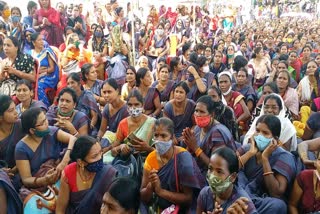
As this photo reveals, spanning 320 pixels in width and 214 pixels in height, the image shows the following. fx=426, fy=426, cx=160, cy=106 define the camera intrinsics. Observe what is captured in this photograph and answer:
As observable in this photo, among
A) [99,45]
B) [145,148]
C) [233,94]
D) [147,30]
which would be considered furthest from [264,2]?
[145,148]

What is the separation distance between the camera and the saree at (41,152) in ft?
10.9

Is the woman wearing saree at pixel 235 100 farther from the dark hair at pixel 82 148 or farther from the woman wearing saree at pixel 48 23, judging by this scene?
the woman wearing saree at pixel 48 23

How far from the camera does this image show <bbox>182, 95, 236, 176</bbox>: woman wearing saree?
3447mm

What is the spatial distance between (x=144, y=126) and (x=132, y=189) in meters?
1.51

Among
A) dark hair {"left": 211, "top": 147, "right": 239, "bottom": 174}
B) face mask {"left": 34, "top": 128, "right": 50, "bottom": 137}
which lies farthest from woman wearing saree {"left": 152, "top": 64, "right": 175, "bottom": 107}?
dark hair {"left": 211, "top": 147, "right": 239, "bottom": 174}

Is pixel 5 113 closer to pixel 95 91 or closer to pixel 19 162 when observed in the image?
pixel 19 162

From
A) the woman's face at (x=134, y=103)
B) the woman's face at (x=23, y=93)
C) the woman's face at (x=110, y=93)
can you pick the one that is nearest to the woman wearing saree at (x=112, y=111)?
the woman's face at (x=110, y=93)

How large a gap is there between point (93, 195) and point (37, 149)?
73 cm

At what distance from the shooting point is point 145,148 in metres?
3.54

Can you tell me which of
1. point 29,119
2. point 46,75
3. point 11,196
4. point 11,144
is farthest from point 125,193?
point 46,75

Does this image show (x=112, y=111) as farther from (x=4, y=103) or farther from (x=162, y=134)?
(x=162, y=134)

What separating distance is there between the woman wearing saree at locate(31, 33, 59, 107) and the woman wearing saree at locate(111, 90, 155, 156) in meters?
1.91

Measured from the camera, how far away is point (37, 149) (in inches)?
132

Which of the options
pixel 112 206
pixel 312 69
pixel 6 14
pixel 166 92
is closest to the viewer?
pixel 112 206
